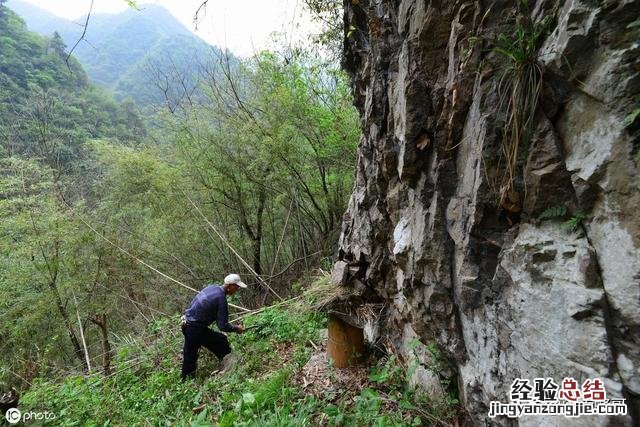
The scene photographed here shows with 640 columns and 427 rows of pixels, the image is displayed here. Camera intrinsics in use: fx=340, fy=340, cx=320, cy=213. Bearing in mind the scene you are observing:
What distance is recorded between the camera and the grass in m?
2.69

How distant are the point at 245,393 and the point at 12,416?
223cm

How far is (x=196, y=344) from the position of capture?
4.19 meters

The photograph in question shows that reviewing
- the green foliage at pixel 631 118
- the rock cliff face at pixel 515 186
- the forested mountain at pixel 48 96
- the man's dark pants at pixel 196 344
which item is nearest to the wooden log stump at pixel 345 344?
the rock cliff face at pixel 515 186

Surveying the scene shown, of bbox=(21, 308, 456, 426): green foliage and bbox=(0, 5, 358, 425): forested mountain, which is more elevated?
bbox=(0, 5, 358, 425): forested mountain

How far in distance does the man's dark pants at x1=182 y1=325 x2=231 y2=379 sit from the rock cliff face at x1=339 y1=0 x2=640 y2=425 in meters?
2.58

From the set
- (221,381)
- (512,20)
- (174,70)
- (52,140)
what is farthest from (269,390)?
(52,140)

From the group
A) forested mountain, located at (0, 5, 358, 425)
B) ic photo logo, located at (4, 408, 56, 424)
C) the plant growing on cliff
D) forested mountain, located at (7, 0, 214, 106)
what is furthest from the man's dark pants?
forested mountain, located at (7, 0, 214, 106)

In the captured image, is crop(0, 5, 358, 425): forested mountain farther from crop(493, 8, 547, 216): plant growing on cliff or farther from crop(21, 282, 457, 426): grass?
crop(493, 8, 547, 216): plant growing on cliff

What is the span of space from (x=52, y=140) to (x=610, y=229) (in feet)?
42.0

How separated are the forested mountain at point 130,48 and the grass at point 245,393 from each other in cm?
678

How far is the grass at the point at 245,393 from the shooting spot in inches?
106

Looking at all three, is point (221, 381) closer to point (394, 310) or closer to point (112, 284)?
point (394, 310)

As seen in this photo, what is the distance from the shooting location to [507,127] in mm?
1640

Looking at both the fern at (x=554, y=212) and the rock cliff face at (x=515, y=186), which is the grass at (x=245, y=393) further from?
the fern at (x=554, y=212)
